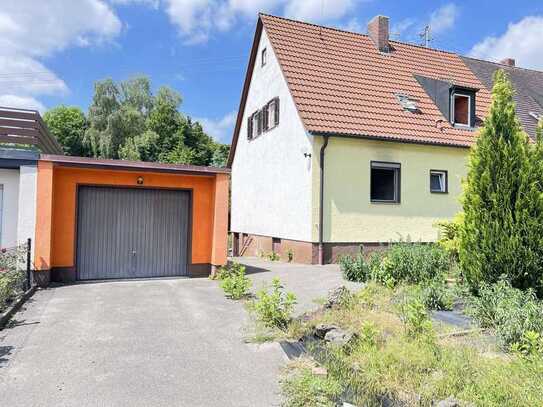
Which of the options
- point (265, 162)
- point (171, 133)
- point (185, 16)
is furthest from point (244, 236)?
point (171, 133)

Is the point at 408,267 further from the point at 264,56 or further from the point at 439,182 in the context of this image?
the point at 264,56

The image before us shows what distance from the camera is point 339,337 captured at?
5.00 metres

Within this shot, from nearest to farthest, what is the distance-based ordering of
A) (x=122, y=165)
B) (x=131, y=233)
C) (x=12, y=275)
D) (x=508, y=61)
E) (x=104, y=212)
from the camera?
(x=12, y=275)
(x=122, y=165)
(x=104, y=212)
(x=131, y=233)
(x=508, y=61)

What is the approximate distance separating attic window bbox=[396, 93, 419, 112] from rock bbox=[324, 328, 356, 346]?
11.1m

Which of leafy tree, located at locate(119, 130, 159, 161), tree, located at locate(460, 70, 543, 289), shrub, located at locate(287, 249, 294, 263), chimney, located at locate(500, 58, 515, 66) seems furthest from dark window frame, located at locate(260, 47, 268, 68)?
leafy tree, located at locate(119, 130, 159, 161)

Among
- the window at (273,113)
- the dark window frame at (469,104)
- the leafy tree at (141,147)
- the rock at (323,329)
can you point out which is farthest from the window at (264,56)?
the leafy tree at (141,147)

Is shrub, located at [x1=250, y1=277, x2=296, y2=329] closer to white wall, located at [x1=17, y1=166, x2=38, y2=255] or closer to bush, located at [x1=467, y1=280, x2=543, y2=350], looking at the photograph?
bush, located at [x1=467, y1=280, x2=543, y2=350]

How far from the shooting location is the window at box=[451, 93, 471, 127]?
589 inches

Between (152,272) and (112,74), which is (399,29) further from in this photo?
(112,74)

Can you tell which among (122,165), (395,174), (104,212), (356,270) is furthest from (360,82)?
(104,212)

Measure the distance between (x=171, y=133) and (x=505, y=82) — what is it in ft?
133

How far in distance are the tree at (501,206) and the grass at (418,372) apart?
1896 mm

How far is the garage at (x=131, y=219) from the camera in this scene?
955 centimetres

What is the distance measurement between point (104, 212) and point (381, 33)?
42.8 ft
